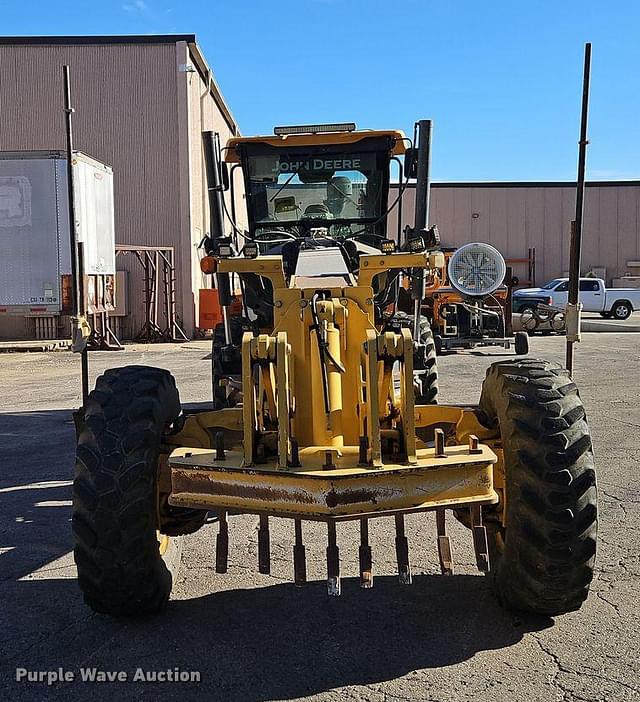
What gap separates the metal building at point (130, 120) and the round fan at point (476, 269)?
11.0 metres

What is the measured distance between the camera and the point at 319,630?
168 inches

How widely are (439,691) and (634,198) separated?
46.1 m

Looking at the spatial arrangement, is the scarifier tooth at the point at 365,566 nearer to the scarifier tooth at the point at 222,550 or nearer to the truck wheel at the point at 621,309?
the scarifier tooth at the point at 222,550

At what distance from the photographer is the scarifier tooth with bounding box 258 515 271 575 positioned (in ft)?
13.0

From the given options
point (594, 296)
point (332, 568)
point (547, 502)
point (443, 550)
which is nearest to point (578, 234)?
point (547, 502)

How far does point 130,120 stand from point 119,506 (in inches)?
868

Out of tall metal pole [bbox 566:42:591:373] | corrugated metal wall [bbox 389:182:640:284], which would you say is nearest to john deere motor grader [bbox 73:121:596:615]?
tall metal pole [bbox 566:42:591:373]

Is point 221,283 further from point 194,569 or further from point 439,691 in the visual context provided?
point 439,691

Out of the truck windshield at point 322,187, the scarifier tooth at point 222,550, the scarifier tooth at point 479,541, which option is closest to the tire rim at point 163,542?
the scarifier tooth at point 222,550

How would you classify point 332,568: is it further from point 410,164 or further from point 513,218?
point 513,218

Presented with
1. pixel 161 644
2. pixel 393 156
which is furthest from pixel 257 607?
pixel 393 156

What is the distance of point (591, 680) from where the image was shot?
146 inches

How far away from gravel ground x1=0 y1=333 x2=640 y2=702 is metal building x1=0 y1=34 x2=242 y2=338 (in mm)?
18576

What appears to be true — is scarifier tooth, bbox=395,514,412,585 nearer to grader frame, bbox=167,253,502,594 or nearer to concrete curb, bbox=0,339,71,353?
grader frame, bbox=167,253,502,594
